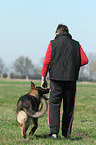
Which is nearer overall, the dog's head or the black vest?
the black vest

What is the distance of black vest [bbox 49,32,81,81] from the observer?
206 inches

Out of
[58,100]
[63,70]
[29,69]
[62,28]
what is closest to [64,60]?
[63,70]

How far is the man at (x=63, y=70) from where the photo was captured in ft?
17.2

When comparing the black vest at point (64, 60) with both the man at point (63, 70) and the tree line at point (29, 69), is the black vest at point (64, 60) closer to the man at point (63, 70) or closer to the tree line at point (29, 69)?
the man at point (63, 70)

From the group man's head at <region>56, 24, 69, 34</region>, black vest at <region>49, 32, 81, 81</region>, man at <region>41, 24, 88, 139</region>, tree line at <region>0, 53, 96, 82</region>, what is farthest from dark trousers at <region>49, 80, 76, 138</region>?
tree line at <region>0, 53, 96, 82</region>

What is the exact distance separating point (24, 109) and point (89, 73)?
99303 millimetres

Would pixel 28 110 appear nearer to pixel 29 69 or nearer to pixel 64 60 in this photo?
pixel 64 60

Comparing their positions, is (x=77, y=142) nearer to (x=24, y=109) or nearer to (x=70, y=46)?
(x=24, y=109)

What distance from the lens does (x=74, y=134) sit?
20.1ft

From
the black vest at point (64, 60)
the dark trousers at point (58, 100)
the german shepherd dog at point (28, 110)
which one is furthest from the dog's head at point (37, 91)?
the black vest at point (64, 60)

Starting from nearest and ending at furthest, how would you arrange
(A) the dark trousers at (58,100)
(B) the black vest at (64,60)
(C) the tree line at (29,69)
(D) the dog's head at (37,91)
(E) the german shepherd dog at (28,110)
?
(E) the german shepherd dog at (28,110), (B) the black vest at (64,60), (A) the dark trousers at (58,100), (D) the dog's head at (37,91), (C) the tree line at (29,69)

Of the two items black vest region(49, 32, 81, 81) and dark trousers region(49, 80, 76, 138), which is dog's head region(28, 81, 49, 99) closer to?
dark trousers region(49, 80, 76, 138)

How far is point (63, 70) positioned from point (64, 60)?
0.20 m

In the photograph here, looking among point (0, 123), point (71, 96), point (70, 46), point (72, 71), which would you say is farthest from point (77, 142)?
point (0, 123)
